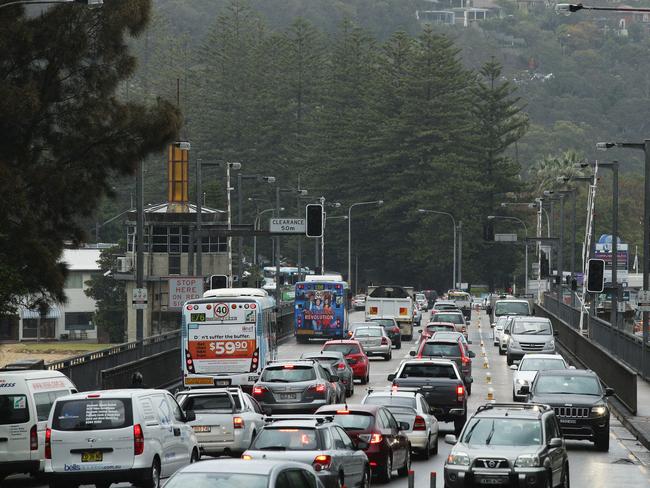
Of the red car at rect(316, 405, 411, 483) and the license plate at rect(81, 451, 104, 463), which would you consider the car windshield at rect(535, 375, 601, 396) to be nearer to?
the red car at rect(316, 405, 411, 483)

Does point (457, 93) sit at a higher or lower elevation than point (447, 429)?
higher

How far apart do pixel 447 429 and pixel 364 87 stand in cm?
12188

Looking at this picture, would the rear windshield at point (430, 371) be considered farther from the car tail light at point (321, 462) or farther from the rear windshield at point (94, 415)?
the car tail light at point (321, 462)

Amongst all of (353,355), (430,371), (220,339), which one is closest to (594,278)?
(353,355)

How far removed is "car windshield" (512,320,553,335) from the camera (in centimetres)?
5369

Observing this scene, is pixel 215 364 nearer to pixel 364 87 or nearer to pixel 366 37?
pixel 364 87

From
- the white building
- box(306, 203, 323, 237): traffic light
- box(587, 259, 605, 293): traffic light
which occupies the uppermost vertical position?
box(306, 203, 323, 237): traffic light

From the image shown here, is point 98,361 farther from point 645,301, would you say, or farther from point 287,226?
point 287,226

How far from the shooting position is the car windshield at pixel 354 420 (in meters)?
23.2

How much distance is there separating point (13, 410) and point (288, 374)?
1010cm

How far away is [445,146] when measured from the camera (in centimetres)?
14638

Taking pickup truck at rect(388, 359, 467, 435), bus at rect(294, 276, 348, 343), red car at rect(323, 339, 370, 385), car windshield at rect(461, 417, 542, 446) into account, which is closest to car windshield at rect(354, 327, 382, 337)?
bus at rect(294, 276, 348, 343)

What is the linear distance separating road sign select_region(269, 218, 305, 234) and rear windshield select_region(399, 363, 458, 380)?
1280 inches

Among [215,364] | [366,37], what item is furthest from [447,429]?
[366,37]
